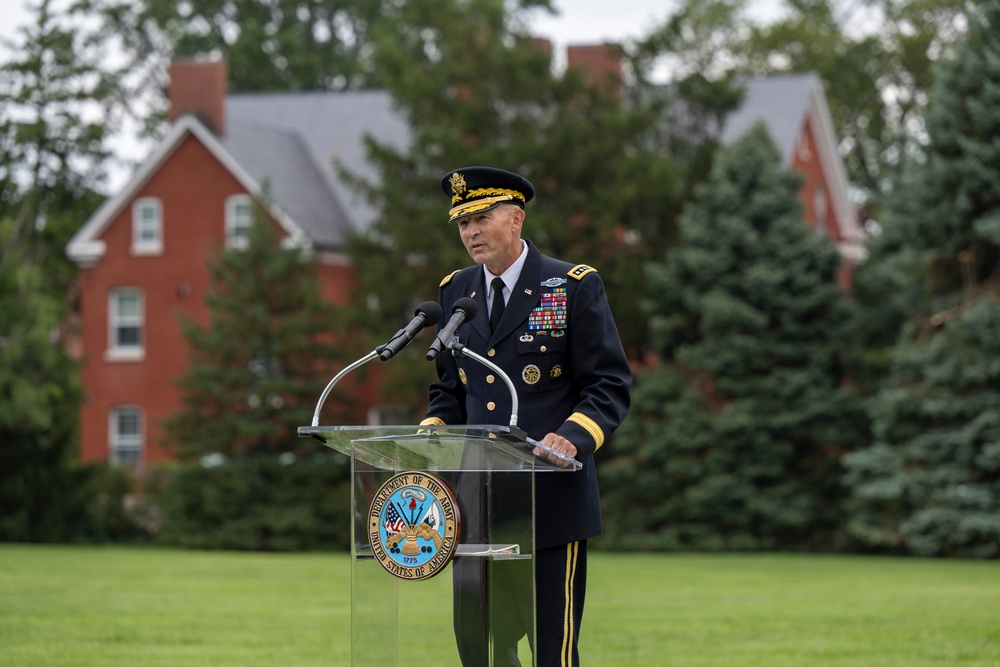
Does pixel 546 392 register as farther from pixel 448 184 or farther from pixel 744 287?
pixel 744 287

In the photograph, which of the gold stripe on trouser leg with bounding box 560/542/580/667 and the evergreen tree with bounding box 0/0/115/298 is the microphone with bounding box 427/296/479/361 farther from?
the evergreen tree with bounding box 0/0/115/298

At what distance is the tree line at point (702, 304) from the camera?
28.5 meters

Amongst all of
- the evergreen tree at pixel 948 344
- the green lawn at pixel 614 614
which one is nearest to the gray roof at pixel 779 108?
the evergreen tree at pixel 948 344

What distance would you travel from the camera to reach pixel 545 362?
6602 millimetres

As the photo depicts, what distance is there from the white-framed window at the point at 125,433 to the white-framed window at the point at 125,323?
1484 millimetres

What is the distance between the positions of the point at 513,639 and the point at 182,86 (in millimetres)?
40111

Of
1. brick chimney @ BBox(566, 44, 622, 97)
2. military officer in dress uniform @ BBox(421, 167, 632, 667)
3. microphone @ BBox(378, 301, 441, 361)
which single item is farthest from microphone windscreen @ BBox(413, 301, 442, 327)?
brick chimney @ BBox(566, 44, 622, 97)

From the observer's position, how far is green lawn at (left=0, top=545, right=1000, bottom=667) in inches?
461

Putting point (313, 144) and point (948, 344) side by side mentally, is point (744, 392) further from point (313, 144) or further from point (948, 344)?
point (313, 144)

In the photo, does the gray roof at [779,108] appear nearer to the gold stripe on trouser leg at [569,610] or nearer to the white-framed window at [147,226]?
the white-framed window at [147,226]

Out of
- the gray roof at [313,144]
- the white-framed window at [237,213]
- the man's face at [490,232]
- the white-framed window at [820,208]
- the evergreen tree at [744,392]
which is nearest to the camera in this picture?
the man's face at [490,232]

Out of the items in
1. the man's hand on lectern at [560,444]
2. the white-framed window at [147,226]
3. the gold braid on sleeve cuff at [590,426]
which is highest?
the white-framed window at [147,226]

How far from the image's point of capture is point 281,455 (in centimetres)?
3500

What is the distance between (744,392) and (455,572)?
85.5ft
